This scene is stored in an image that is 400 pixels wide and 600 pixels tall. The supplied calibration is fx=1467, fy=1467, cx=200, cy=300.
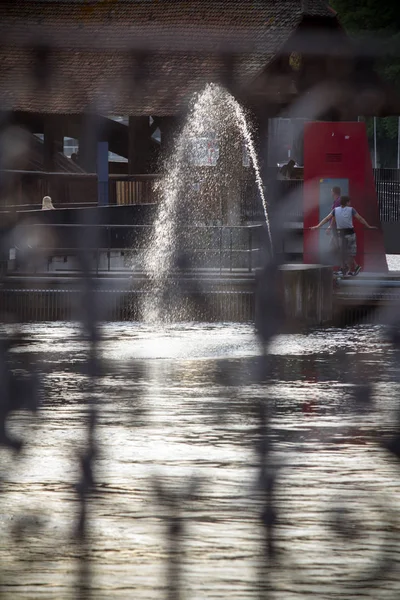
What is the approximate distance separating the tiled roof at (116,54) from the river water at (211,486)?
1.37 ft

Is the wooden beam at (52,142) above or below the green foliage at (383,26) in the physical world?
below

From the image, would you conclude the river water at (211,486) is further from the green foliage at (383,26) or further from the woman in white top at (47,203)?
the green foliage at (383,26)

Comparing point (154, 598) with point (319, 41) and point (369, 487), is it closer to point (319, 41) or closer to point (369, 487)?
point (319, 41)

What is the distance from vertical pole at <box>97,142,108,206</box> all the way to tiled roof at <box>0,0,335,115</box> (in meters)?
0.06

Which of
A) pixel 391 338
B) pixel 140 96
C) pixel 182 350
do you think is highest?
pixel 140 96

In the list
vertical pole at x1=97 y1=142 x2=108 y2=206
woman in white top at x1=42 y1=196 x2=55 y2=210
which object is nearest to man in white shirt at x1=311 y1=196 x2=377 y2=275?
vertical pole at x1=97 y1=142 x2=108 y2=206

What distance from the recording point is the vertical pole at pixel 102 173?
2.22 m

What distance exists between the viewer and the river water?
115 inches

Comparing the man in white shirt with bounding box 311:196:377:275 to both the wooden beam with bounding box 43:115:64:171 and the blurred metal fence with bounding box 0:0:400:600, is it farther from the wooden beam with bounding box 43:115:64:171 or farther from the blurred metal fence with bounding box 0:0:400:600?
the wooden beam with bounding box 43:115:64:171

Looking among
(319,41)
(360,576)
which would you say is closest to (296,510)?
(360,576)

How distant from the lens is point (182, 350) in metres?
10.9

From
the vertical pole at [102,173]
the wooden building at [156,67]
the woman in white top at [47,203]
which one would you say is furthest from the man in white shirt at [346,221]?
the woman in white top at [47,203]

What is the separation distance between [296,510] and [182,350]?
6.93 m

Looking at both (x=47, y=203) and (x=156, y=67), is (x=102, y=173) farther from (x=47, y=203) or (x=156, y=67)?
(x=47, y=203)
